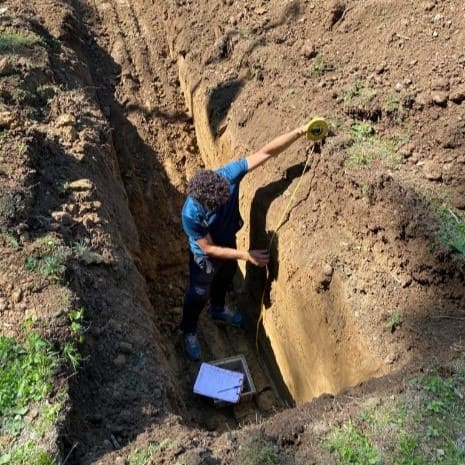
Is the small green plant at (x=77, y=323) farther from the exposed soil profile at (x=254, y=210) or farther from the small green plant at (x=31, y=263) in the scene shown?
the small green plant at (x=31, y=263)

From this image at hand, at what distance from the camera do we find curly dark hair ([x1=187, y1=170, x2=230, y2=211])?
4254 mm

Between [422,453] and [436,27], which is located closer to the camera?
[422,453]

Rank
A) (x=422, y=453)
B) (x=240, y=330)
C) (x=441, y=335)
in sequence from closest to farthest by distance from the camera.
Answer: (x=422, y=453) < (x=441, y=335) < (x=240, y=330)

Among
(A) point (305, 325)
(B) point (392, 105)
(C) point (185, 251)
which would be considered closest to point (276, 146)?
(B) point (392, 105)

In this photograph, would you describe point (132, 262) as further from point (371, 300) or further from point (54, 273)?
point (371, 300)

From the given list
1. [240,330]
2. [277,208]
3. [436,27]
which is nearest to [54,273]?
[277,208]

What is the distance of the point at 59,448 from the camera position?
9.70ft

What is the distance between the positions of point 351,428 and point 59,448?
1.56 meters

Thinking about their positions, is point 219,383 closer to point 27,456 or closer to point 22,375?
point 22,375

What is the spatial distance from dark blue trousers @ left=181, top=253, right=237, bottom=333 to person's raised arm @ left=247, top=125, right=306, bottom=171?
2.94 feet

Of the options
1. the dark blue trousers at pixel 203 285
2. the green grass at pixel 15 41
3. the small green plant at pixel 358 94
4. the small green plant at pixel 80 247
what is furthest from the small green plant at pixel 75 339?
the green grass at pixel 15 41

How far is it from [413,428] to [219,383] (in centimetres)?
210

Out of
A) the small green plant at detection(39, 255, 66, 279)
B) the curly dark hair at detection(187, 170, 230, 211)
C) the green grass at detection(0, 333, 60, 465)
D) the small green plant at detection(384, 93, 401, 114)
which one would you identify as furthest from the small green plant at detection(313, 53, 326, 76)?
the green grass at detection(0, 333, 60, 465)

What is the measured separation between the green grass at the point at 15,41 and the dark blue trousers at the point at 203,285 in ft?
9.18
